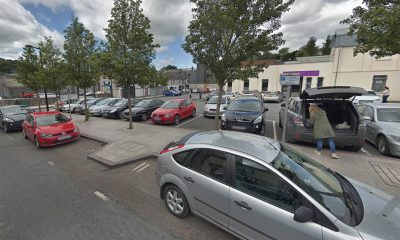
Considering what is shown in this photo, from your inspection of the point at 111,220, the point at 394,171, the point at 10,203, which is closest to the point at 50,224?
the point at 111,220

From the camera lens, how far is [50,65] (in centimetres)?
1322

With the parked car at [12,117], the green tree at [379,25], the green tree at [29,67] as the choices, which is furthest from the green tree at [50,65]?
the green tree at [379,25]

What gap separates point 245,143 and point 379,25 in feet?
19.3

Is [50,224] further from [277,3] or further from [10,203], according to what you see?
[277,3]

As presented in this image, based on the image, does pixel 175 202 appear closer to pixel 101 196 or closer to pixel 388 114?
pixel 101 196

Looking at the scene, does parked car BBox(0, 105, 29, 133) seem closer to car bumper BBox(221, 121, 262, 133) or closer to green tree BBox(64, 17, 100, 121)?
green tree BBox(64, 17, 100, 121)

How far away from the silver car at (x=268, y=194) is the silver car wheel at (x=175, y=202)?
0.04 ft

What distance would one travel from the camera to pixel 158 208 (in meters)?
3.36

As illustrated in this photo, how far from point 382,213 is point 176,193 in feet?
8.74

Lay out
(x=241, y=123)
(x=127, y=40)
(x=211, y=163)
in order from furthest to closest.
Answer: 1. (x=127, y=40)
2. (x=241, y=123)
3. (x=211, y=163)

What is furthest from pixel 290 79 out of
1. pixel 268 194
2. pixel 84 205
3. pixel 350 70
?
pixel 350 70

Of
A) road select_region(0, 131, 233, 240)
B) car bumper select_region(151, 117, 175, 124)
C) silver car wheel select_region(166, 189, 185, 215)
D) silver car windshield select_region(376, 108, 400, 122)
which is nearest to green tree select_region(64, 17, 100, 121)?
car bumper select_region(151, 117, 175, 124)

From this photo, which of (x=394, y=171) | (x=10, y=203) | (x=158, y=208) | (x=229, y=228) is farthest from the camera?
(x=394, y=171)

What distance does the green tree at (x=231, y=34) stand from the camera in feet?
18.6
